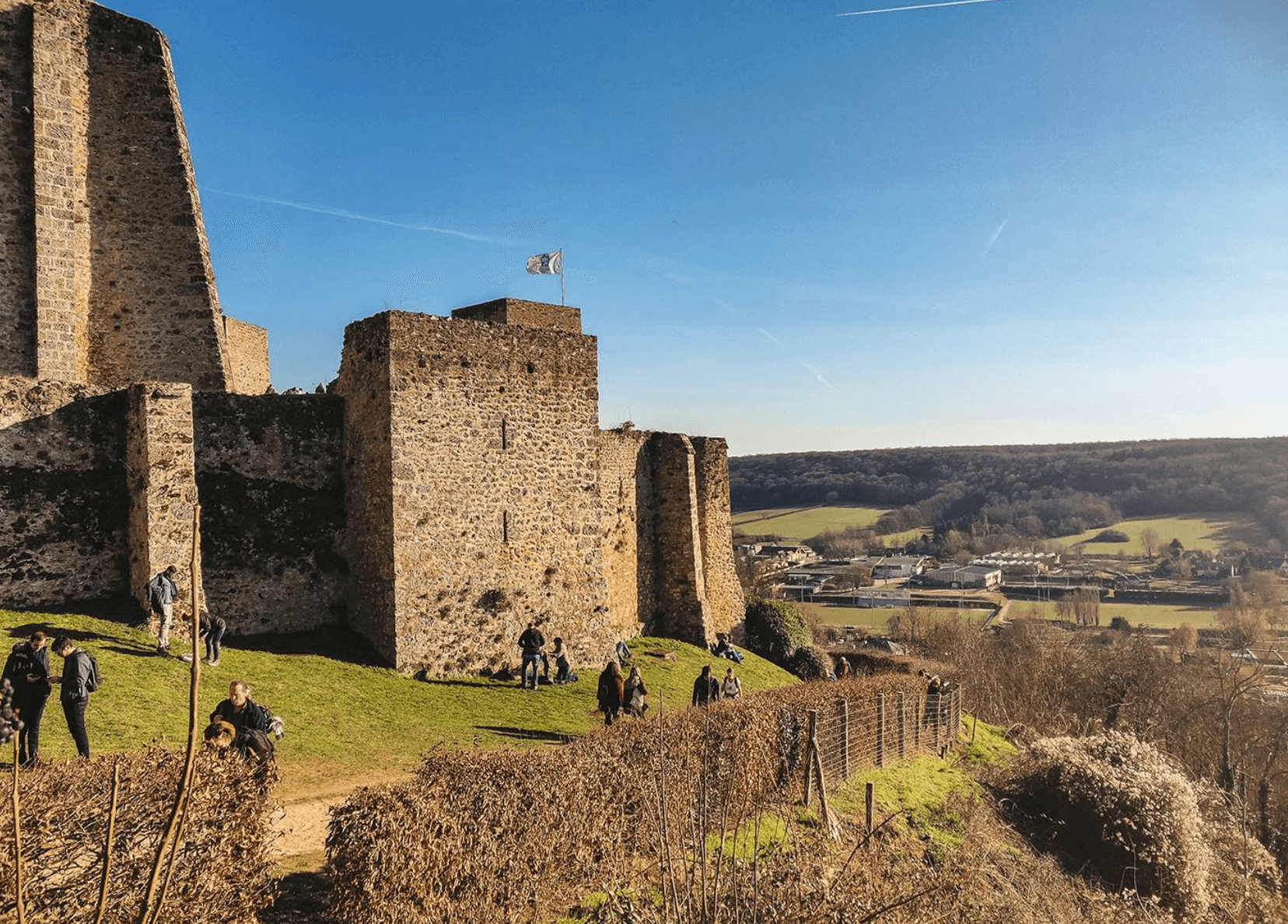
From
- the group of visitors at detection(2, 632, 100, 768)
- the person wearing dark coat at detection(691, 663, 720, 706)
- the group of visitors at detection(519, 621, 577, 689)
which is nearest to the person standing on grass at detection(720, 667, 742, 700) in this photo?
the person wearing dark coat at detection(691, 663, 720, 706)

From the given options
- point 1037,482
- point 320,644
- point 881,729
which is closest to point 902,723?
point 881,729

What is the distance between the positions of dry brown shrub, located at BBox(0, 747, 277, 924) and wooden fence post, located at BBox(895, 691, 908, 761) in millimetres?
14709

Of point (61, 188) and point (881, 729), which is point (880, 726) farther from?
point (61, 188)

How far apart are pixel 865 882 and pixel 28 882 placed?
21.8 ft

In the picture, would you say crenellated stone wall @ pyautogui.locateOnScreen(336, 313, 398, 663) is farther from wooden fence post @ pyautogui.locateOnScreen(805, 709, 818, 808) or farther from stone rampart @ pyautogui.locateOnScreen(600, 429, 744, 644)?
stone rampart @ pyautogui.locateOnScreen(600, 429, 744, 644)

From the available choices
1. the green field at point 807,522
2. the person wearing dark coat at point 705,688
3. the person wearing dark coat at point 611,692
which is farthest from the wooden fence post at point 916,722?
the green field at point 807,522

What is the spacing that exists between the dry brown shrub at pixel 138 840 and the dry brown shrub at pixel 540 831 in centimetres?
82

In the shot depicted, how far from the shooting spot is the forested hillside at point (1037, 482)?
11988cm

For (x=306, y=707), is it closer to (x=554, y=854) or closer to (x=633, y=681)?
(x=633, y=681)

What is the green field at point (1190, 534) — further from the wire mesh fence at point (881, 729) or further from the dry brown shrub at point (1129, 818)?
the dry brown shrub at point (1129, 818)

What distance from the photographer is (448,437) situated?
58.1 ft

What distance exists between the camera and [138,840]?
602 cm

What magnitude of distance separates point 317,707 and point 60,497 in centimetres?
608

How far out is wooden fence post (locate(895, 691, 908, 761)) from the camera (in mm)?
18484
